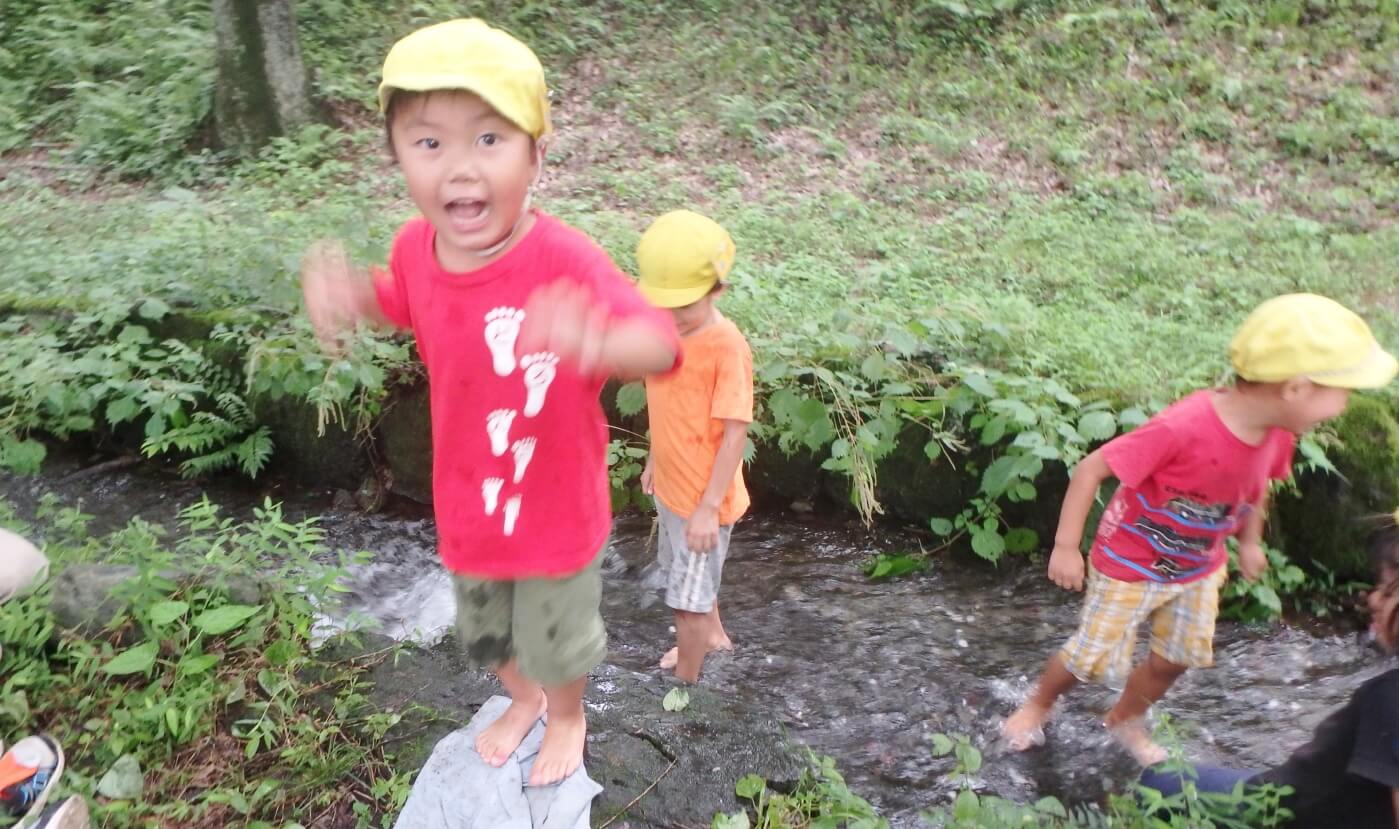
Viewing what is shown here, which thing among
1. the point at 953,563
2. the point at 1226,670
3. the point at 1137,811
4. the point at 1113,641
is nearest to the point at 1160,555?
the point at 1113,641

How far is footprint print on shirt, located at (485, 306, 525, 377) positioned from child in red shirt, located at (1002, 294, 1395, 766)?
1688 mm

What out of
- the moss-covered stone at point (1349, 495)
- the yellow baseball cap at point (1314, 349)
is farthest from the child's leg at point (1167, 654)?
the moss-covered stone at point (1349, 495)

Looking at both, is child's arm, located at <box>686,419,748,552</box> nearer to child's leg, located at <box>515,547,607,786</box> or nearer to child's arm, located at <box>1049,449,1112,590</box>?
child's leg, located at <box>515,547,607,786</box>

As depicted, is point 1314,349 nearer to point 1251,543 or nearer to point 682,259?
point 1251,543

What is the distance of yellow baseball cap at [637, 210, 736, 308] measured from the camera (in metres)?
2.70

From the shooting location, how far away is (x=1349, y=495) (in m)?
3.94

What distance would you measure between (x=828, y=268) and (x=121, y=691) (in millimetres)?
4344

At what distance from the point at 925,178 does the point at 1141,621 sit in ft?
17.6

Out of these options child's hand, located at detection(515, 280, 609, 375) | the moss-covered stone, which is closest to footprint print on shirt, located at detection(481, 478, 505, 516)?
child's hand, located at detection(515, 280, 609, 375)

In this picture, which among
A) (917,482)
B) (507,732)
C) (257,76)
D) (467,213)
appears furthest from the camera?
(257,76)

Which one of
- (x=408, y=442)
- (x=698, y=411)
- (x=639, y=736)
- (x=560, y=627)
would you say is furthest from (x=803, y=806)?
(x=408, y=442)

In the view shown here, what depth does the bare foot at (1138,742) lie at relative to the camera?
314 cm

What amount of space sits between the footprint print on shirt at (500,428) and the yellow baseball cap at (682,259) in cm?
85

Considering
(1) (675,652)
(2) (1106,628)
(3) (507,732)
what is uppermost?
(2) (1106,628)
